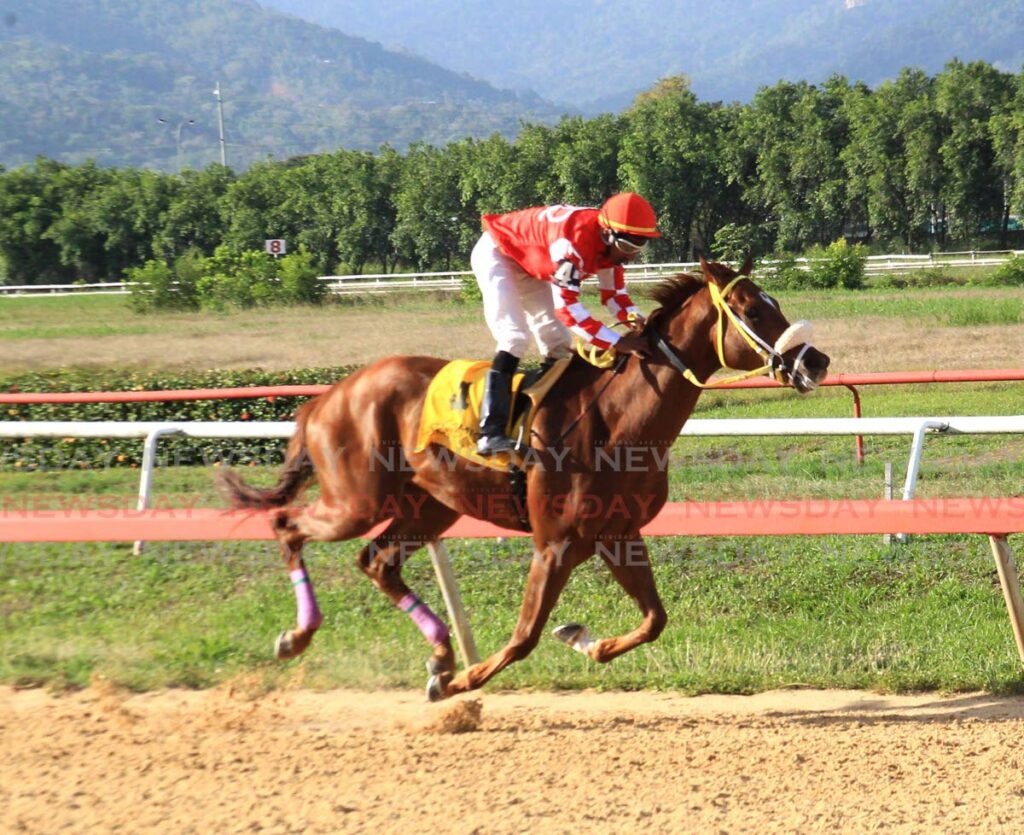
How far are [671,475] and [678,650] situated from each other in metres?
2.35

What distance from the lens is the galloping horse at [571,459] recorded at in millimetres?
→ 4016

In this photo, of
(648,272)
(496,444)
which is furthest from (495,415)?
(648,272)

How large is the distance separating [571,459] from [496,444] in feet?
0.88

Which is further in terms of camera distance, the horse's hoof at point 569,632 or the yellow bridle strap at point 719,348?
the horse's hoof at point 569,632

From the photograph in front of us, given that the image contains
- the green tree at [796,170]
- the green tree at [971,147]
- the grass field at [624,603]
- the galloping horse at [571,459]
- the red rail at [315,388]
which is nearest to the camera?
the galloping horse at [571,459]

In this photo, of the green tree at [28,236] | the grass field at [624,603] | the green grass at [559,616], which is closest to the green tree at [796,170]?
the green tree at [28,236]

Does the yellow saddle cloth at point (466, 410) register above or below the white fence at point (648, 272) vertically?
below

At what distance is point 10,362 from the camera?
18.9m

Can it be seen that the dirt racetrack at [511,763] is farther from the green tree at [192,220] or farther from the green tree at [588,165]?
the green tree at [192,220]

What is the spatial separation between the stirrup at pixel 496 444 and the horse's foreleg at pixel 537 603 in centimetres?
38

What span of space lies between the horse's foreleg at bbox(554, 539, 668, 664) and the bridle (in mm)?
660

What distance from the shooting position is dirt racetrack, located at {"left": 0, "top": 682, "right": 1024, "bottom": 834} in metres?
3.45

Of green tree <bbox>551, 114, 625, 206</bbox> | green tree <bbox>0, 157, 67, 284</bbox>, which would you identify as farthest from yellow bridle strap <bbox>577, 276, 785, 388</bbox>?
green tree <bbox>0, 157, 67, 284</bbox>

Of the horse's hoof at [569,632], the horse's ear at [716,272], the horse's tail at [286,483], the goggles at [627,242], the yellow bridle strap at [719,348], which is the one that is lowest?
the horse's hoof at [569,632]
